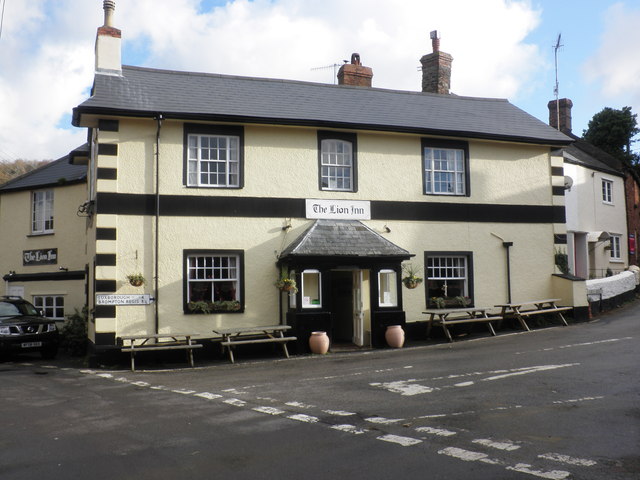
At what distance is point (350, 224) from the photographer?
1723 cm

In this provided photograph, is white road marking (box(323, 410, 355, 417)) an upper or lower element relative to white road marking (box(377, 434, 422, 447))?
lower

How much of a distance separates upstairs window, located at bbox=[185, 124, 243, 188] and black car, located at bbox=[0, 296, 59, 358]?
5.69 meters

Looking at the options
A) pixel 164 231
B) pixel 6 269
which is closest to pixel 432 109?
pixel 164 231

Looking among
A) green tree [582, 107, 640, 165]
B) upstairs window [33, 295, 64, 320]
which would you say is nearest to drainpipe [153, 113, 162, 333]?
upstairs window [33, 295, 64, 320]

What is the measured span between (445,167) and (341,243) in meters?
4.57

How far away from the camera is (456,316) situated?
18.2 metres

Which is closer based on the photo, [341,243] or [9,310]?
[341,243]

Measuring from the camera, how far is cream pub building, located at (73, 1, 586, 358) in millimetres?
15617

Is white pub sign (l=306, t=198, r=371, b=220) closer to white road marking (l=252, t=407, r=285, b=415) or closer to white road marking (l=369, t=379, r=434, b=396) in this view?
white road marking (l=369, t=379, r=434, b=396)

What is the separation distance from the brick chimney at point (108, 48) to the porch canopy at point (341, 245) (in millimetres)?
6869

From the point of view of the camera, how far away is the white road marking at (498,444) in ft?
21.2

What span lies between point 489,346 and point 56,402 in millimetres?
9970

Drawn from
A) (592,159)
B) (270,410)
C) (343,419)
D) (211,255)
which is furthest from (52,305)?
(592,159)

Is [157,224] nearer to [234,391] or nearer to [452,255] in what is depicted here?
[234,391]
